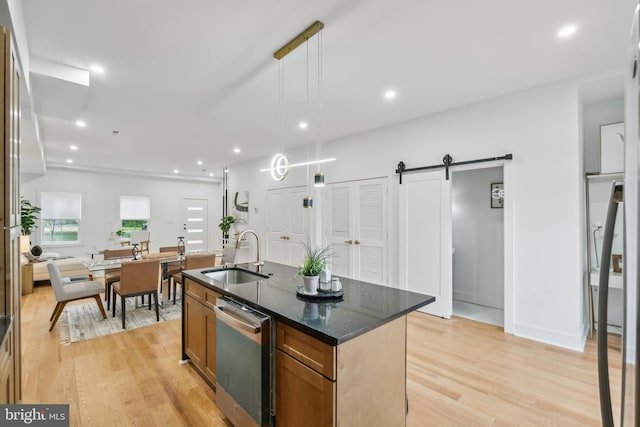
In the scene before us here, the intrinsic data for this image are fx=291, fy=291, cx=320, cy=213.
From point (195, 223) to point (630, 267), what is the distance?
425 inches

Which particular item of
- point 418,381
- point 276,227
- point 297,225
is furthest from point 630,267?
point 276,227

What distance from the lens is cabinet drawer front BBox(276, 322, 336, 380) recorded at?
134cm

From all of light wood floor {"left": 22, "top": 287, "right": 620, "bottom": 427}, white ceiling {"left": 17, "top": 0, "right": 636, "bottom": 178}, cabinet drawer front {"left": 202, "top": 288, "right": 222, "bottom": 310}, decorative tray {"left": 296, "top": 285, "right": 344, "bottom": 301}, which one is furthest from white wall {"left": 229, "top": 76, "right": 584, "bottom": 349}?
cabinet drawer front {"left": 202, "top": 288, "right": 222, "bottom": 310}

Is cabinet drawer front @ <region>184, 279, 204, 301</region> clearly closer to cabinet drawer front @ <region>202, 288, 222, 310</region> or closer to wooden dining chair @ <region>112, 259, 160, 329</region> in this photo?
cabinet drawer front @ <region>202, 288, 222, 310</region>

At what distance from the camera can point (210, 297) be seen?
229cm

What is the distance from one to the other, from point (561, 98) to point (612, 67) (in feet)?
1.40

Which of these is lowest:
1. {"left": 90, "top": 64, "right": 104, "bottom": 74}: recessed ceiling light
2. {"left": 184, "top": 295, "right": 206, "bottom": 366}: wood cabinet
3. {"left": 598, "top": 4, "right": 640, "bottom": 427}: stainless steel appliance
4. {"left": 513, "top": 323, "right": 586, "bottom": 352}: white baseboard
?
{"left": 513, "top": 323, "right": 586, "bottom": 352}: white baseboard

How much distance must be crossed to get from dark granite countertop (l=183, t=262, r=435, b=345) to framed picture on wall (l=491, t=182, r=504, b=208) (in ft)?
10.3

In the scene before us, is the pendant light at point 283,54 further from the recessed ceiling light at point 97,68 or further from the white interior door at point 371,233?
the white interior door at point 371,233

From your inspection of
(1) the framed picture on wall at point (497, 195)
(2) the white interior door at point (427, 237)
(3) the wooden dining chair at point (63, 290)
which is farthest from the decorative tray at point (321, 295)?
(1) the framed picture on wall at point (497, 195)

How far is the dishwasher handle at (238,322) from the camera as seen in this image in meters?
1.66

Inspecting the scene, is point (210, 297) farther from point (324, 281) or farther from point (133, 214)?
point (133, 214)

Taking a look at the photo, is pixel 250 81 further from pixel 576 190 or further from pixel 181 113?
pixel 576 190

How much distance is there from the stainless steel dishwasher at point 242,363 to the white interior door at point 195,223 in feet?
29.0
